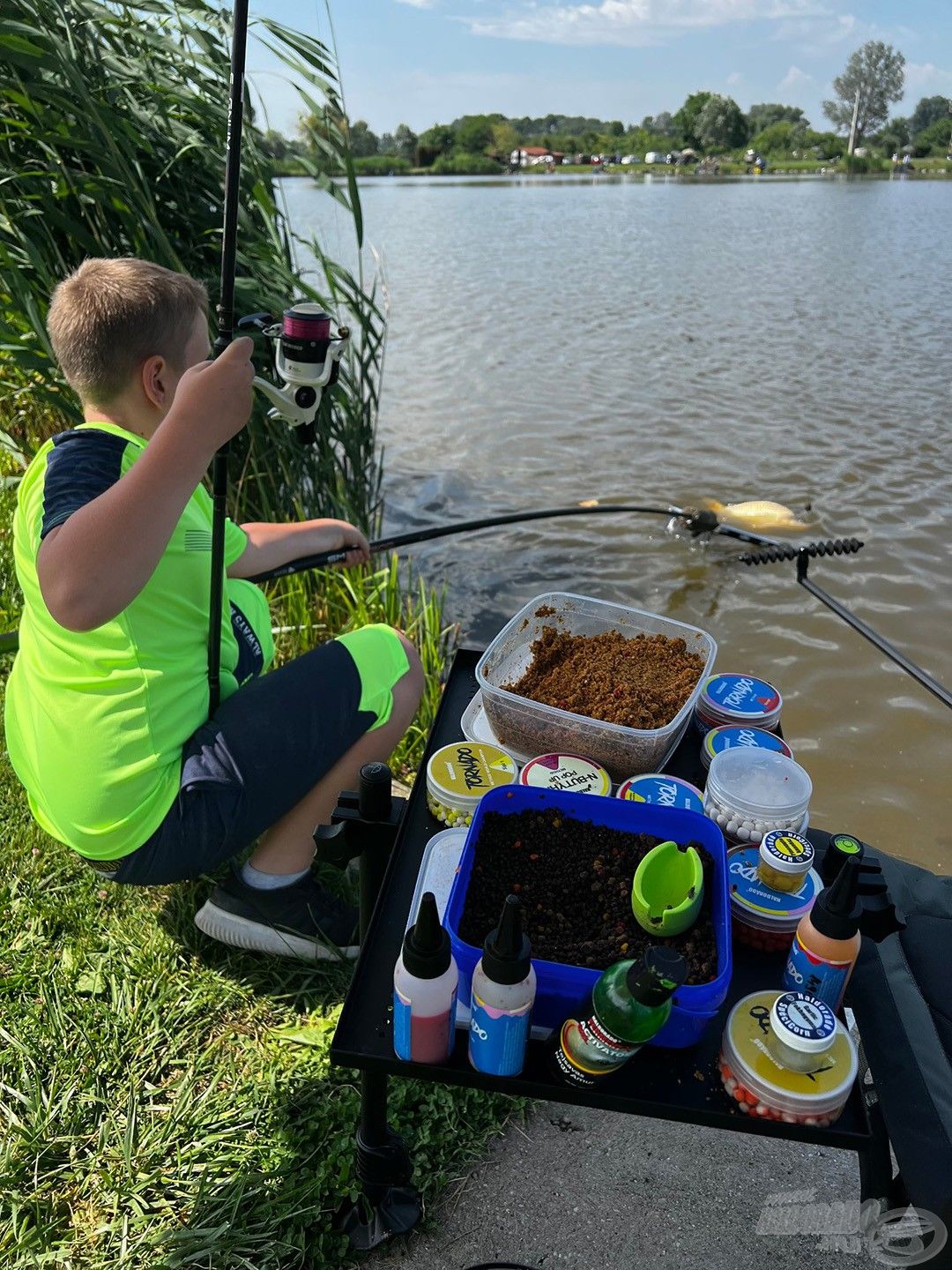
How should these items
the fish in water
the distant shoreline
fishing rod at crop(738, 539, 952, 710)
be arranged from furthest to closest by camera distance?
the distant shoreline, the fish in water, fishing rod at crop(738, 539, 952, 710)

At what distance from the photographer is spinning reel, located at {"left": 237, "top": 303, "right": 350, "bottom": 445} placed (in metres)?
1.55

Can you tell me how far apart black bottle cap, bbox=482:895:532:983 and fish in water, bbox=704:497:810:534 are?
454 centimetres

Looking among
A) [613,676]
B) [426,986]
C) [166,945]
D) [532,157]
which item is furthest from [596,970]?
[532,157]

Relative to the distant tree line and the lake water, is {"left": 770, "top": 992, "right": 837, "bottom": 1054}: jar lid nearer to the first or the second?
the lake water

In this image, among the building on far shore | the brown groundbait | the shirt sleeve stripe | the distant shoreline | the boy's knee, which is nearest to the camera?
the shirt sleeve stripe

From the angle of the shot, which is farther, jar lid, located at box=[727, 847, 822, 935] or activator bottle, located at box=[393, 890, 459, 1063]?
jar lid, located at box=[727, 847, 822, 935]

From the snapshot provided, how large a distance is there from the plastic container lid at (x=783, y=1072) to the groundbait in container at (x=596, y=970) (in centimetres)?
4

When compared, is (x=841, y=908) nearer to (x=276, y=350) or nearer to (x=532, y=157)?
(x=276, y=350)

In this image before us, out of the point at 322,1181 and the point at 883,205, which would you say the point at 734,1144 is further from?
the point at 883,205

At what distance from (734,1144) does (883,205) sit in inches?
1054

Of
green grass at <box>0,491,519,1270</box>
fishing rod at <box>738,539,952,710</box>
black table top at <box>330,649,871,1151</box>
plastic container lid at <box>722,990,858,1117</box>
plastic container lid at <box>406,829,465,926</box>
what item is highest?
plastic container lid at <box>406,829,465,926</box>

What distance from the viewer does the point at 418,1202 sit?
1528 millimetres

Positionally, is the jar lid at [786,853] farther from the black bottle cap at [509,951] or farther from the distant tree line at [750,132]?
the distant tree line at [750,132]

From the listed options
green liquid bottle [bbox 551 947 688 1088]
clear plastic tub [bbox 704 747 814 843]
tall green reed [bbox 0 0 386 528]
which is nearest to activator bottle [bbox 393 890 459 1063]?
green liquid bottle [bbox 551 947 688 1088]
